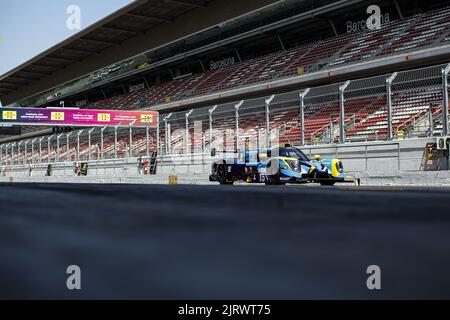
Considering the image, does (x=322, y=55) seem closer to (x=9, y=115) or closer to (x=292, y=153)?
(x=292, y=153)

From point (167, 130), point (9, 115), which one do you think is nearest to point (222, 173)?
point (167, 130)

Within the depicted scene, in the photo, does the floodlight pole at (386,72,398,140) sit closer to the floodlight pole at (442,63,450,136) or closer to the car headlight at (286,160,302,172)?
the floodlight pole at (442,63,450,136)

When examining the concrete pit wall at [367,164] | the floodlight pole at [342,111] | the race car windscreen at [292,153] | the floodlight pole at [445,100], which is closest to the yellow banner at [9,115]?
the concrete pit wall at [367,164]

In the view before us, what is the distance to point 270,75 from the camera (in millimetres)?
32188

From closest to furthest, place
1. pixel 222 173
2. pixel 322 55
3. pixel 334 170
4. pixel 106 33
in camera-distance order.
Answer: pixel 334 170
pixel 222 173
pixel 322 55
pixel 106 33

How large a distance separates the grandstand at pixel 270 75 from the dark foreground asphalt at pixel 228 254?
1173cm

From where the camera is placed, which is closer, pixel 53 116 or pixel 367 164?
pixel 367 164

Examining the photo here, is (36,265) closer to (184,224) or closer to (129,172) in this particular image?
(184,224)

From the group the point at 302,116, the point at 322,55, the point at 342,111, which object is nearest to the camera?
the point at 342,111

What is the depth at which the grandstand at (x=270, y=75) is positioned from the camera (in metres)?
18.5

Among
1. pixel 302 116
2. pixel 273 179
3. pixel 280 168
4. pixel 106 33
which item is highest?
pixel 106 33

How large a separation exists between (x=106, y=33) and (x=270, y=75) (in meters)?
16.1

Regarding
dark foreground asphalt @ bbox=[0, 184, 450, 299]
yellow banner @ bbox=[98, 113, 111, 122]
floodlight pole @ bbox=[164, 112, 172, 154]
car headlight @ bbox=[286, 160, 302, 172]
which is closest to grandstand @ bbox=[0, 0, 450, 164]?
floodlight pole @ bbox=[164, 112, 172, 154]
